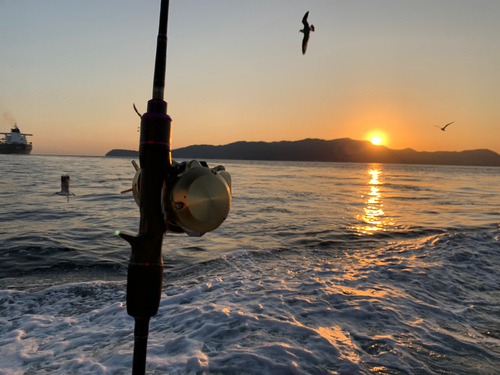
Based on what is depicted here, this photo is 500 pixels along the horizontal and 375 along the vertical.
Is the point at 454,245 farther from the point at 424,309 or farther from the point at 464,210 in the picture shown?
the point at 464,210

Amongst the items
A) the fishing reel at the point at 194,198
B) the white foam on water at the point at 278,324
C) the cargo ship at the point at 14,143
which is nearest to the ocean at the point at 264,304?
the white foam on water at the point at 278,324

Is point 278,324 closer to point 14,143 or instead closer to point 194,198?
point 194,198

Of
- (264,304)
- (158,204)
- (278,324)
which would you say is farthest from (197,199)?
(264,304)

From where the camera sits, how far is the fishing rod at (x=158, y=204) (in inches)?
52.4

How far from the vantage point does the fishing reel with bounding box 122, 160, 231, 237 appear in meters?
1.32

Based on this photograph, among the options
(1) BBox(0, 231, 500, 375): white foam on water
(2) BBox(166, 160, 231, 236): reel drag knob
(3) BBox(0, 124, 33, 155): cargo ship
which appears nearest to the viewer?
(2) BBox(166, 160, 231, 236): reel drag knob

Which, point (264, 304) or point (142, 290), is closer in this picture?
point (142, 290)

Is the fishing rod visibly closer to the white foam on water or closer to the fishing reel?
the fishing reel

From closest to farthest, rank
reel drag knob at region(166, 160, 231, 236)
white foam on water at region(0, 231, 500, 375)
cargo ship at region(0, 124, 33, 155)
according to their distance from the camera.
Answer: reel drag knob at region(166, 160, 231, 236), white foam on water at region(0, 231, 500, 375), cargo ship at region(0, 124, 33, 155)

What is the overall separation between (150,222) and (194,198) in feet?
0.75

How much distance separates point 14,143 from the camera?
112 metres

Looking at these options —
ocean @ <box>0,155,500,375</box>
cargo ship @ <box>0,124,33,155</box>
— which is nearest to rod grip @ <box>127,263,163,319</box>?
ocean @ <box>0,155,500,375</box>

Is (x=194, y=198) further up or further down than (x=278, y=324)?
further up

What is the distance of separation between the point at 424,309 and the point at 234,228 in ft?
20.4
